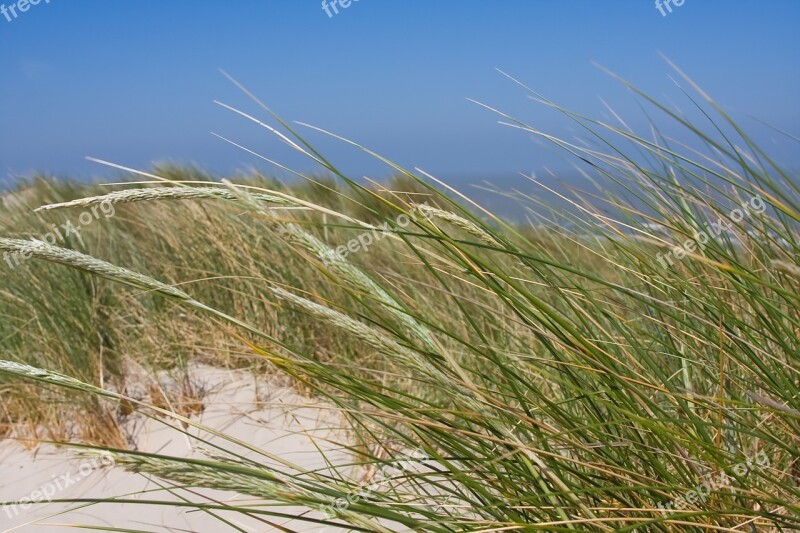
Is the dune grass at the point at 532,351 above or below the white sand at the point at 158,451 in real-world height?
above

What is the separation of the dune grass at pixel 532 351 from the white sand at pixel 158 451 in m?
0.20

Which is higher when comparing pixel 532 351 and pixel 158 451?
pixel 532 351

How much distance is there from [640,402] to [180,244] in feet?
9.62

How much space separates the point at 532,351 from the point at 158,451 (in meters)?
1.54

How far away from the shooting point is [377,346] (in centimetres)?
92

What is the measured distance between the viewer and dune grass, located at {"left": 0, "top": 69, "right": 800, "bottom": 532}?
94 cm

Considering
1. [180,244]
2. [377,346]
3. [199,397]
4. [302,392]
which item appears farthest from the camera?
[180,244]

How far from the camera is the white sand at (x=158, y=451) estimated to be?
2156mm

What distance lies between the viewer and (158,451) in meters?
2.53

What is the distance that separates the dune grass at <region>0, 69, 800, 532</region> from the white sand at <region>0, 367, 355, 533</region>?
20cm

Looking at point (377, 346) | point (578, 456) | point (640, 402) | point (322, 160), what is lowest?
point (578, 456)

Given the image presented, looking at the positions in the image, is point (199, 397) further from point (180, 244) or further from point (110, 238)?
point (110, 238)

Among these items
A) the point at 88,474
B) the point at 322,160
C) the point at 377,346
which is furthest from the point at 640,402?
the point at 88,474

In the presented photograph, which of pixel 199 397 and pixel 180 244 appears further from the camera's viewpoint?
pixel 180 244
